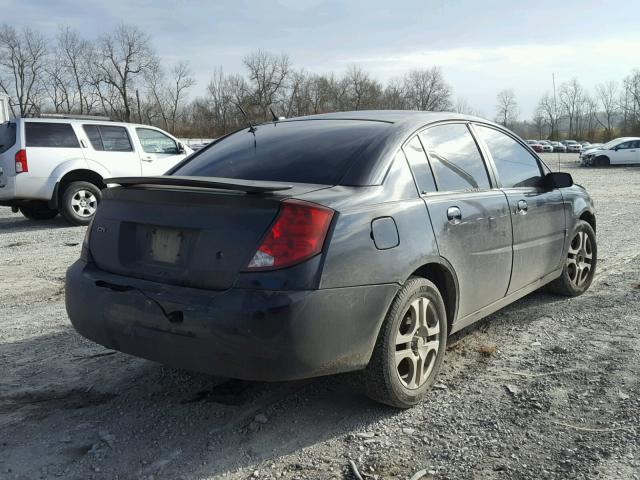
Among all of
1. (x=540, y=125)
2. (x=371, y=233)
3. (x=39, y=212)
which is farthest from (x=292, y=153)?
(x=540, y=125)

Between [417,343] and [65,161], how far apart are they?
358 inches

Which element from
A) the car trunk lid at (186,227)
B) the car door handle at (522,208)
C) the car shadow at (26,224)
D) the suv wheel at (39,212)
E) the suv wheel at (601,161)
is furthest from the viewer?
the suv wheel at (601,161)

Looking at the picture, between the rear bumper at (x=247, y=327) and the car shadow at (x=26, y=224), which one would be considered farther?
the car shadow at (x=26, y=224)

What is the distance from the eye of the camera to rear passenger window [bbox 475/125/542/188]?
4.23 m

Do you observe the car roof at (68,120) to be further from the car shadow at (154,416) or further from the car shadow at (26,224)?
the car shadow at (154,416)

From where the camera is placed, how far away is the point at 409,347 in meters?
3.13

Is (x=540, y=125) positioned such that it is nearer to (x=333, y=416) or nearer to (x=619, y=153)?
(x=619, y=153)

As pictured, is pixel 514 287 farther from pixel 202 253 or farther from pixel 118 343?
pixel 118 343

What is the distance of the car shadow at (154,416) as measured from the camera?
2.68 meters

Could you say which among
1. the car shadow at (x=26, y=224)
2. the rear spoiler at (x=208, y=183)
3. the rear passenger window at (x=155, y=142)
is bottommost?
the car shadow at (x=26, y=224)

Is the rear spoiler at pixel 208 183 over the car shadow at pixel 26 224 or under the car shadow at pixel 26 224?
over

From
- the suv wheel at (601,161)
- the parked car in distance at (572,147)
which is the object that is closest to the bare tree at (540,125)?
the parked car in distance at (572,147)

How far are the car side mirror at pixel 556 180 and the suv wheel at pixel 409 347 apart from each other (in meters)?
1.96

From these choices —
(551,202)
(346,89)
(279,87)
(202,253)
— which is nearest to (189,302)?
(202,253)
